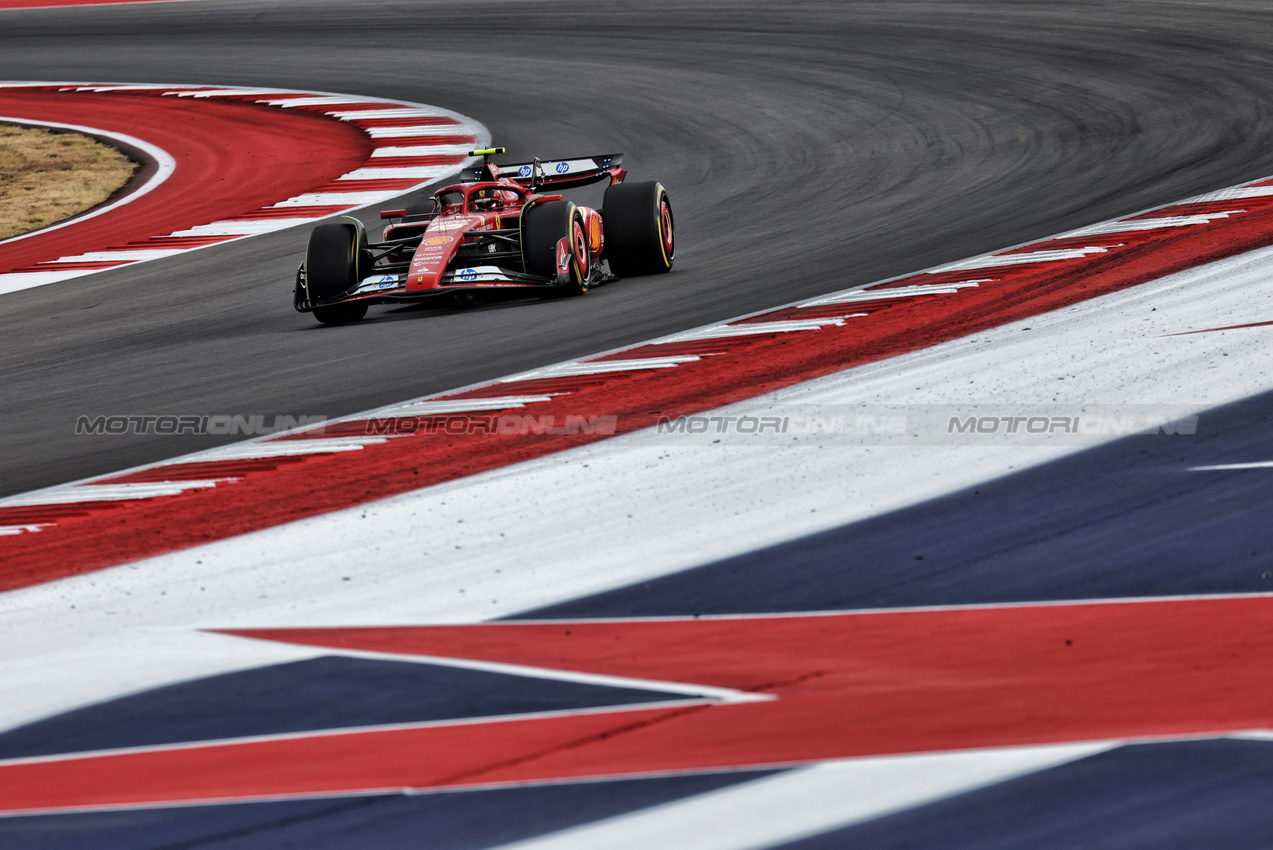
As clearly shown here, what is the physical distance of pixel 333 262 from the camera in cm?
1032

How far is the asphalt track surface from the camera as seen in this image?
29.7 ft

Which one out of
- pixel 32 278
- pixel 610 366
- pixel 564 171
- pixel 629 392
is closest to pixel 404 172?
pixel 32 278

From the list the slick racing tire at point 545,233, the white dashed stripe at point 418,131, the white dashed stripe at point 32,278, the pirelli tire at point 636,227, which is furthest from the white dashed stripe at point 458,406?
the white dashed stripe at point 418,131

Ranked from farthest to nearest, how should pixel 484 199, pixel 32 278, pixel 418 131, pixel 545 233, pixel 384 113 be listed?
pixel 384 113, pixel 418 131, pixel 32 278, pixel 484 199, pixel 545 233

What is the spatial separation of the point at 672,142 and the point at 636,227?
6735mm

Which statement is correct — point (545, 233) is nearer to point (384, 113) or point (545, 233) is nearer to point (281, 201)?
point (281, 201)

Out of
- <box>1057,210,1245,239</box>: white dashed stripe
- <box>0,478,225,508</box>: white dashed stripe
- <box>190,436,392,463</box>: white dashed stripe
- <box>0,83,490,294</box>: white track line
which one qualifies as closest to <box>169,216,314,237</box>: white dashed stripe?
<box>0,83,490,294</box>: white track line

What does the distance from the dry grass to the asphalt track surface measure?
360 centimetres

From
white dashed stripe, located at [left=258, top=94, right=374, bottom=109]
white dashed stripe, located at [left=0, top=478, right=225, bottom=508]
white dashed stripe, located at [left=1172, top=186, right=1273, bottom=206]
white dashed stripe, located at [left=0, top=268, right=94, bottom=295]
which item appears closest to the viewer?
white dashed stripe, located at [left=0, top=478, right=225, bottom=508]

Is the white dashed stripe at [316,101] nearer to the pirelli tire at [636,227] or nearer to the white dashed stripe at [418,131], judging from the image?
the white dashed stripe at [418,131]

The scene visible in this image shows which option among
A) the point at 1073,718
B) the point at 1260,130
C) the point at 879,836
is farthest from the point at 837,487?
the point at 1260,130

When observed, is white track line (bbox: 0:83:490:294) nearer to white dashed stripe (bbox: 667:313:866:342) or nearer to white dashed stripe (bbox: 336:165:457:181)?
white dashed stripe (bbox: 336:165:457:181)

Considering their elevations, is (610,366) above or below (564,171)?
below

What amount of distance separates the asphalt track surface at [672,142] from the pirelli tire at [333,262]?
1.03 ft
